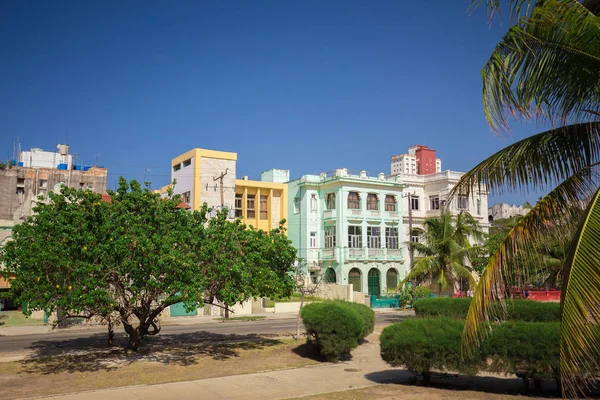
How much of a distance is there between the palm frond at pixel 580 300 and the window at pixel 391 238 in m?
46.3

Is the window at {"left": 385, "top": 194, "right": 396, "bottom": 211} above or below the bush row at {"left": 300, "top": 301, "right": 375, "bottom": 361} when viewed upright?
above

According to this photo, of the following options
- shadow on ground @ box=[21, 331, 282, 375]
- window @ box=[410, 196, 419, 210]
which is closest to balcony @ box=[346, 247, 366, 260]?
window @ box=[410, 196, 419, 210]

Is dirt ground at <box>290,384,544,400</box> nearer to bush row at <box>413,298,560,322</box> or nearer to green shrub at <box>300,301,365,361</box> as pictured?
bush row at <box>413,298,560,322</box>

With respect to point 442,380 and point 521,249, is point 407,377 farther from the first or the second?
point 521,249

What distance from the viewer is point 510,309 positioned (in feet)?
57.3

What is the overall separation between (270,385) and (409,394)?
12.5 feet

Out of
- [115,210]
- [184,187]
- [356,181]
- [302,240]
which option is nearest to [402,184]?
[356,181]

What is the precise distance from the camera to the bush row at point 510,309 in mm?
17391

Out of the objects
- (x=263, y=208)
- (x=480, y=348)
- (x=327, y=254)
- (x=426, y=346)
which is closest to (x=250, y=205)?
(x=263, y=208)

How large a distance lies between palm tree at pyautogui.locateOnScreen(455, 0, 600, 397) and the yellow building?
36983 mm

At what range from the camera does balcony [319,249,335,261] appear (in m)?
49.1

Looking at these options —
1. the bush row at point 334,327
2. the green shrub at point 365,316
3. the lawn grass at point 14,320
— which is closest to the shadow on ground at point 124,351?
the bush row at point 334,327

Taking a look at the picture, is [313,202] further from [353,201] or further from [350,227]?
[350,227]

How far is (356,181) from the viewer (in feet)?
166
